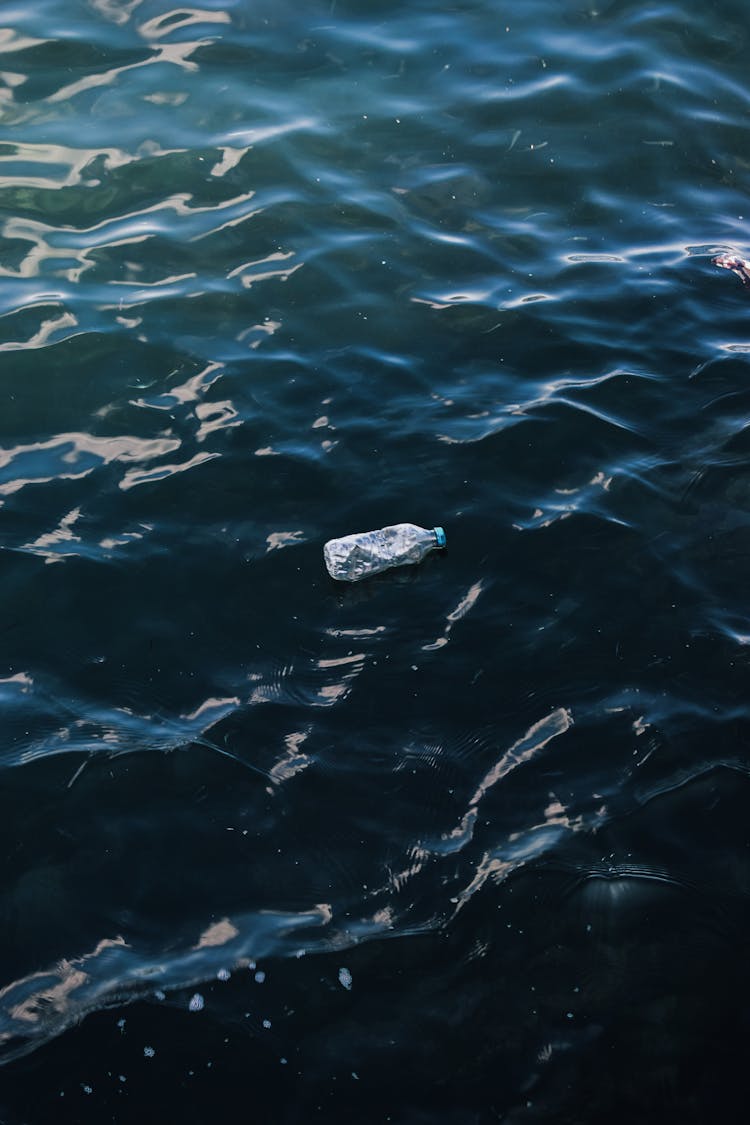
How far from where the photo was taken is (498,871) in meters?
3.18

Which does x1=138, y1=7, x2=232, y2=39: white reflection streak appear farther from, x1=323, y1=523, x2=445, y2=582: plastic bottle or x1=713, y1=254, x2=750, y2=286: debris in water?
x1=323, y1=523, x2=445, y2=582: plastic bottle

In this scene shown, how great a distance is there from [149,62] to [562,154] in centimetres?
264

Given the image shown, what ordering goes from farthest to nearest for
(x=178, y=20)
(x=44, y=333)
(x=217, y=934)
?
(x=178, y=20) → (x=44, y=333) → (x=217, y=934)

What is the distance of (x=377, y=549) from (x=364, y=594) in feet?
0.59

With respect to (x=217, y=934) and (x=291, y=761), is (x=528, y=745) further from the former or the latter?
(x=217, y=934)

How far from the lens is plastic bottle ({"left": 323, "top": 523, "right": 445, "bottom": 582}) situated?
3.96 m

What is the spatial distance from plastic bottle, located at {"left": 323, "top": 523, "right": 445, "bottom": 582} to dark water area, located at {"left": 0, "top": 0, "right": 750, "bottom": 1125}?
2.7 inches

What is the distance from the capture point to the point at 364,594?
3.97 m

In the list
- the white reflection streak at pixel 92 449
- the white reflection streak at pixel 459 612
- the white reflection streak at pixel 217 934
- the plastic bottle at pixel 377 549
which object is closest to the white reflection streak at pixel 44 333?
the white reflection streak at pixel 92 449

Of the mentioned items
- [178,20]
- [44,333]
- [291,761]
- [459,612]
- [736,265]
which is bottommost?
[291,761]

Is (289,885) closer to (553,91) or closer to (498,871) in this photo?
(498,871)

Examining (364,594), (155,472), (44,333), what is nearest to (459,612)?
(364,594)

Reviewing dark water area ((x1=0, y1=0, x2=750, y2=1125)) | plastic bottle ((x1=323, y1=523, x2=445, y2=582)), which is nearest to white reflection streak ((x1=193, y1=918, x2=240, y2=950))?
dark water area ((x1=0, y1=0, x2=750, y2=1125))

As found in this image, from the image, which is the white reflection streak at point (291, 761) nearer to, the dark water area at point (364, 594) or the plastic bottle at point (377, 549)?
the dark water area at point (364, 594)
